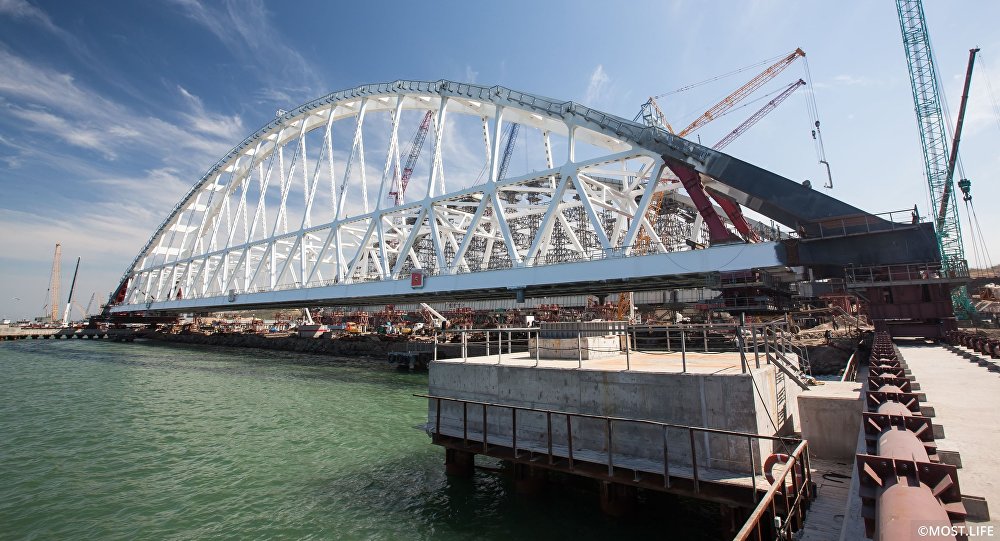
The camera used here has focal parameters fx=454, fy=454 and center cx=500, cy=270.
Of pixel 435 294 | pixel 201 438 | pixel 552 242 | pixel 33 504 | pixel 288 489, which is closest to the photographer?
pixel 33 504

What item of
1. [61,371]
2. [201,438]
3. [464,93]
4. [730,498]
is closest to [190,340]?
[61,371]

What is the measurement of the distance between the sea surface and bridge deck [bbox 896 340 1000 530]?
4986 mm

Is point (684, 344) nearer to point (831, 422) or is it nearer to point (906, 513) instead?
point (831, 422)

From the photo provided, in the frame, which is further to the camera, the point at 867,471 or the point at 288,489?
the point at 288,489

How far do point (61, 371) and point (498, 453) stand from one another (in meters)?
47.1

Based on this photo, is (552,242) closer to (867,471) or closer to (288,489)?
(288,489)

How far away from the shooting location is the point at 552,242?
7981 cm

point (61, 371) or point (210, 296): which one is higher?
point (210, 296)

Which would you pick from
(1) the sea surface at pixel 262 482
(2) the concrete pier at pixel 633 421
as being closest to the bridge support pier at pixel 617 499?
(2) the concrete pier at pixel 633 421

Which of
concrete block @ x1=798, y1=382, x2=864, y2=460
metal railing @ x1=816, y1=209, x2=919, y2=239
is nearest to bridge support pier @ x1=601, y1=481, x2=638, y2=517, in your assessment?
concrete block @ x1=798, y1=382, x2=864, y2=460

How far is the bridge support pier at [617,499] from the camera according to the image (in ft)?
34.7

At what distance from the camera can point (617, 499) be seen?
34.9 ft

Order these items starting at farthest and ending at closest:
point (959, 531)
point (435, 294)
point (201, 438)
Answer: point (435, 294) < point (201, 438) < point (959, 531)

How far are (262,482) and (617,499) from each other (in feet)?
33.2
